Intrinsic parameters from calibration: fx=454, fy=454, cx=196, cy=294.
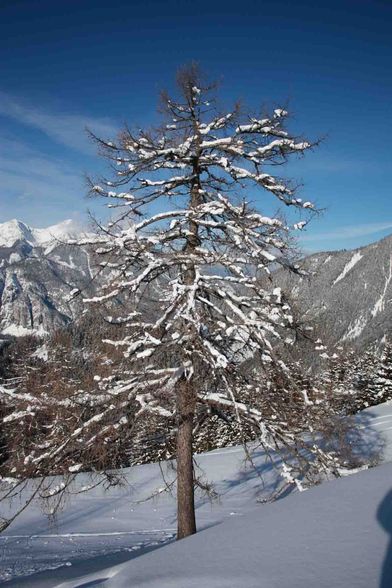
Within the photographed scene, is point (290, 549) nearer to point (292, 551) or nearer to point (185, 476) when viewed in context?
point (292, 551)

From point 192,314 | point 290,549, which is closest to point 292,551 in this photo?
point 290,549

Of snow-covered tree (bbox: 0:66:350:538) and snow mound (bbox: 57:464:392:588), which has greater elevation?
snow-covered tree (bbox: 0:66:350:538)

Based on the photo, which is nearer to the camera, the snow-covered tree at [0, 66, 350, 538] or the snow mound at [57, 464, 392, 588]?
the snow mound at [57, 464, 392, 588]

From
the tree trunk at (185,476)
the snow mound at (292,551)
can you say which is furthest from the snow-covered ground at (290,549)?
the tree trunk at (185,476)

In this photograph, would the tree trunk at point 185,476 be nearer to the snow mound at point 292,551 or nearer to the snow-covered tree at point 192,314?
the snow-covered tree at point 192,314

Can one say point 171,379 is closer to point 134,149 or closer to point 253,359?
point 253,359

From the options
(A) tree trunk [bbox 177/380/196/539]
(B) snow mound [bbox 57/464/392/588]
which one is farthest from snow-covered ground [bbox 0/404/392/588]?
(A) tree trunk [bbox 177/380/196/539]

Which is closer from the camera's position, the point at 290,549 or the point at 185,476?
the point at 290,549

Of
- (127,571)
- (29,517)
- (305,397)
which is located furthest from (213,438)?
(127,571)

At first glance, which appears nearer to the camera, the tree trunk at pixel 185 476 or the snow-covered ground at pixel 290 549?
the snow-covered ground at pixel 290 549

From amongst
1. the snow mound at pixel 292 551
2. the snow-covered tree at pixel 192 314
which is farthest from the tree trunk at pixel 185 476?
the snow mound at pixel 292 551

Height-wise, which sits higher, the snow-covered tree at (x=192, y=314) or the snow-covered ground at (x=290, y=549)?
the snow-covered tree at (x=192, y=314)

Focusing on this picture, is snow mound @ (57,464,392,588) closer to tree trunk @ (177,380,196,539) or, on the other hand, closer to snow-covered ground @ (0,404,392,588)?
snow-covered ground @ (0,404,392,588)

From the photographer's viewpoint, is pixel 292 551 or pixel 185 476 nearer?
pixel 292 551
